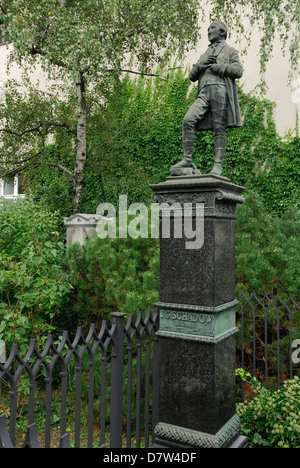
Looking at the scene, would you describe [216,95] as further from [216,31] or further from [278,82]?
[278,82]

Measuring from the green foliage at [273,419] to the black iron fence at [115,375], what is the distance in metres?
0.49

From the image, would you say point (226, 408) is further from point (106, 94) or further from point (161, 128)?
point (161, 128)

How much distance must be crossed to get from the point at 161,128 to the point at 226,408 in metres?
9.60

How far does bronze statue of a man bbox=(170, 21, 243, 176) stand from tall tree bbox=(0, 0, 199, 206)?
4.74m

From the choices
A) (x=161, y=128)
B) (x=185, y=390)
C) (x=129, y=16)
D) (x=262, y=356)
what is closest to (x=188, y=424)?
(x=185, y=390)

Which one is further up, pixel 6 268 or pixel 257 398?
pixel 6 268

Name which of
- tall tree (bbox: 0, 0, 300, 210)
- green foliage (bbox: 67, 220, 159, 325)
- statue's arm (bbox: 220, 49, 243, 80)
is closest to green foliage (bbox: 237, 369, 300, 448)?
green foliage (bbox: 67, 220, 159, 325)

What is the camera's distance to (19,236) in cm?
505

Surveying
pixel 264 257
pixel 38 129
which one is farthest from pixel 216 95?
pixel 38 129

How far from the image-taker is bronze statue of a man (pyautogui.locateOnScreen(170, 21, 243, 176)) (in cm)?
304

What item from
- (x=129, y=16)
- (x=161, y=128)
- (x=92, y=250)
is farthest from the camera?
(x=161, y=128)

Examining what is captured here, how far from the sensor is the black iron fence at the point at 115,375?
7.13 ft

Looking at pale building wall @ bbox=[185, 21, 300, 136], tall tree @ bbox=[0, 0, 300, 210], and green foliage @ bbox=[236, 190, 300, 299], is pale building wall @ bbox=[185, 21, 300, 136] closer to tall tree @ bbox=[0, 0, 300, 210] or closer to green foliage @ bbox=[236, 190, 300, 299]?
tall tree @ bbox=[0, 0, 300, 210]

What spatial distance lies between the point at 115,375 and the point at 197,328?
695 mm
